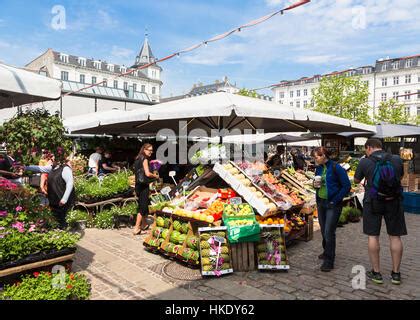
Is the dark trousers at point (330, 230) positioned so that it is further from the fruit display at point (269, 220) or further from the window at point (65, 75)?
the window at point (65, 75)

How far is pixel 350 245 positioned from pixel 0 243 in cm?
545

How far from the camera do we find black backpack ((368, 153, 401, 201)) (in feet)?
12.7

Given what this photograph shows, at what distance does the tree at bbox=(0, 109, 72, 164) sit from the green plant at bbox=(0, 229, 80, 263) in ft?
2.76

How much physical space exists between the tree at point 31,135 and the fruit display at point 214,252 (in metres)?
2.21

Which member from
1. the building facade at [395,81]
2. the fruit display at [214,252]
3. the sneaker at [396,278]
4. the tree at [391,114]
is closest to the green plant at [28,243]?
the fruit display at [214,252]

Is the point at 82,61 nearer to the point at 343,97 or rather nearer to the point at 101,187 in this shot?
the point at 343,97

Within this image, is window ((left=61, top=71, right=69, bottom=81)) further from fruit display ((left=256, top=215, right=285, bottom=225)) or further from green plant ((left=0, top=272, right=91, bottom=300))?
green plant ((left=0, top=272, right=91, bottom=300))

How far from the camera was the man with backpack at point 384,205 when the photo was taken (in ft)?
12.8

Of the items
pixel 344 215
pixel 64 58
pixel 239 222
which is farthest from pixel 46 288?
pixel 64 58

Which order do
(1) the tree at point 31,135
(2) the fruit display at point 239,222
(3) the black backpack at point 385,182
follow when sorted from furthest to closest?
1. (2) the fruit display at point 239,222
2. (3) the black backpack at point 385,182
3. (1) the tree at point 31,135

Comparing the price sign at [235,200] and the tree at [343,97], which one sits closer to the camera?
the price sign at [235,200]

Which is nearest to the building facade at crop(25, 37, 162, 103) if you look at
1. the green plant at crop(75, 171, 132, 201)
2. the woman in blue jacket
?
the green plant at crop(75, 171, 132, 201)

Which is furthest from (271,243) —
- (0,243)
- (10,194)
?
(10,194)
